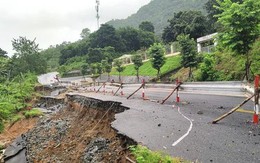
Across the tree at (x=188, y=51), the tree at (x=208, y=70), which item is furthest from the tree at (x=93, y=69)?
the tree at (x=208, y=70)

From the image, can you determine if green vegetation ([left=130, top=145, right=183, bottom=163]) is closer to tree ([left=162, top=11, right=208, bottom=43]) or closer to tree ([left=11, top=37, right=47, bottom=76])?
tree ([left=162, top=11, right=208, bottom=43])

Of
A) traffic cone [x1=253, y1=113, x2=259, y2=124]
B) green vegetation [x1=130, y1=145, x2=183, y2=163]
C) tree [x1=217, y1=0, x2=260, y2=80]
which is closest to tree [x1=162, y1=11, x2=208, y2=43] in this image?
tree [x1=217, y1=0, x2=260, y2=80]

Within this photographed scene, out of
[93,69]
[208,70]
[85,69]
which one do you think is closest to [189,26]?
[208,70]

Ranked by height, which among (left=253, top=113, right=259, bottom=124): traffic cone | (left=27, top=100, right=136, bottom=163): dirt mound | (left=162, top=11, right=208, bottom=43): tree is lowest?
(left=27, top=100, right=136, bottom=163): dirt mound

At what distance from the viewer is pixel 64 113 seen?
98.6 ft

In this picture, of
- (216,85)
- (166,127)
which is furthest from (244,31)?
(166,127)

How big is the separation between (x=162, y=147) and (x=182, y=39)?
27.7 meters

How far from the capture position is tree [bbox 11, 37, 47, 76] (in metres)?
79.7

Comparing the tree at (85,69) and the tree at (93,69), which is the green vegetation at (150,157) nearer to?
the tree at (93,69)

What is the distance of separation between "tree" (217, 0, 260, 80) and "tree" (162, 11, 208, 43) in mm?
35188

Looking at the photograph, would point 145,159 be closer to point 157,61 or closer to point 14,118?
point 14,118

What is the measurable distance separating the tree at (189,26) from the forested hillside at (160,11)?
195 ft

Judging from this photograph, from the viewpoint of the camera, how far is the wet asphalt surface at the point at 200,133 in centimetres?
690

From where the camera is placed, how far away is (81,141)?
52.7 feet
